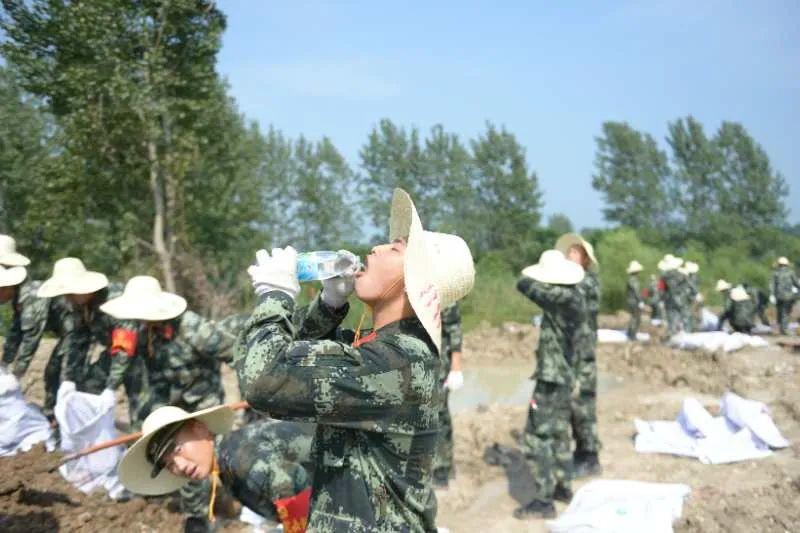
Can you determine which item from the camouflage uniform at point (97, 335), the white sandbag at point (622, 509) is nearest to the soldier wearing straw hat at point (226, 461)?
the white sandbag at point (622, 509)

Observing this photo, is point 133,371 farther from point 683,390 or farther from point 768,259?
point 768,259

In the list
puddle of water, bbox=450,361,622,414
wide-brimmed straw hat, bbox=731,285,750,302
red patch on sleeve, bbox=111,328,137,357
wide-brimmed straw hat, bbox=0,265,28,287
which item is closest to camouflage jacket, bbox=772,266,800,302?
wide-brimmed straw hat, bbox=731,285,750,302

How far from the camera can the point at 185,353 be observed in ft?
13.9

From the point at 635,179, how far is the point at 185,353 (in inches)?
1674

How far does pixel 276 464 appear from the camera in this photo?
2.75 metres

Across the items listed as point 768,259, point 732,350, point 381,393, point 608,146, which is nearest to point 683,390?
point 732,350

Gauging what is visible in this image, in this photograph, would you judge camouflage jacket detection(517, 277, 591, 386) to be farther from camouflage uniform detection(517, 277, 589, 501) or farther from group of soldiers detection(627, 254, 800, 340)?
group of soldiers detection(627, 254, 800, 340)

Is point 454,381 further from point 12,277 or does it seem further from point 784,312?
point 784,312

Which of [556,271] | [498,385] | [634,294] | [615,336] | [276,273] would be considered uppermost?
[276,273]

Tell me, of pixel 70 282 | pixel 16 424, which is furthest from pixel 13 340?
pixel 70 282

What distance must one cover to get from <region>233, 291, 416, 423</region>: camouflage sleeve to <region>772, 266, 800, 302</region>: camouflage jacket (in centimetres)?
1482

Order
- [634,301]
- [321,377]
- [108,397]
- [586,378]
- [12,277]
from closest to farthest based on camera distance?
1. [321,377]
2. [108,397]
3. [12,277]
4. [586,378]
5. [634,301]

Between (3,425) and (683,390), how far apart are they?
7941 mm

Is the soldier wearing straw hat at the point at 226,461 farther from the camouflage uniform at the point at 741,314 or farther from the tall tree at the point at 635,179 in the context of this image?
the tall tree at the point at 635,179
